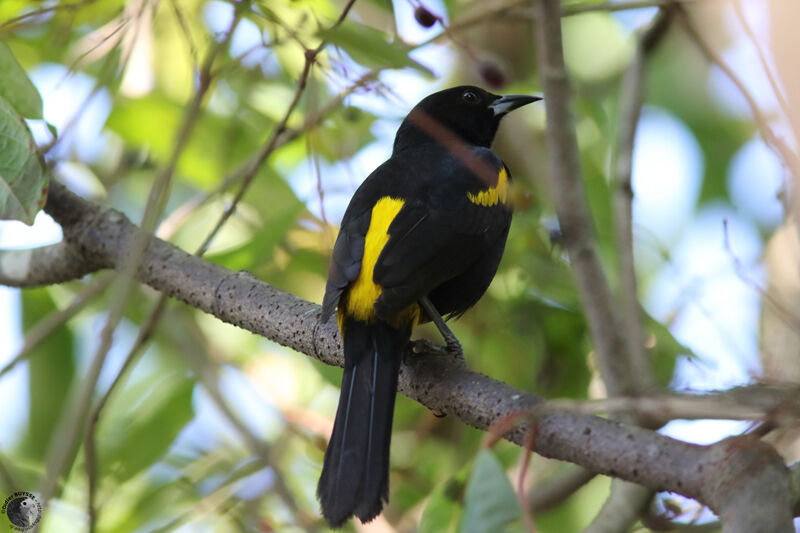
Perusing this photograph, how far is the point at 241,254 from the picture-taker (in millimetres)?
3217

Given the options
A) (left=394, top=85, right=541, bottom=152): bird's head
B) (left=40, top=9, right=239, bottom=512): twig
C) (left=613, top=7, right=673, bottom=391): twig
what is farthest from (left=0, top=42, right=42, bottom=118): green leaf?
(left=613, top=7, right=673, bottom=391): twig

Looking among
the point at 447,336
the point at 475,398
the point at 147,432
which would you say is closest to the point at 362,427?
the point at 475,398

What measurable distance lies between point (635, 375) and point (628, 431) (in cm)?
130

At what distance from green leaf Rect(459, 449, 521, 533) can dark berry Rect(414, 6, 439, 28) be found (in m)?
1.57

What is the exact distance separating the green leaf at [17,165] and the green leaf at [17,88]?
10 cm

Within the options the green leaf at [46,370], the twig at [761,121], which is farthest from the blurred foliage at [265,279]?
the twig at [761,121]

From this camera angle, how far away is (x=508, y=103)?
4035 millimetres

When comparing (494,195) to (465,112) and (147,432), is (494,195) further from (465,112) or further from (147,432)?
(147,432)

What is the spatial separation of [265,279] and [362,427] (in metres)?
1.84

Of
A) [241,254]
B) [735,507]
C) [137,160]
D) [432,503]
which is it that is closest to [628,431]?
[735,507]

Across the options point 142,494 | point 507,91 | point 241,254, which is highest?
point 507,91

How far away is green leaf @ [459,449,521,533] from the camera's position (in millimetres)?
1757

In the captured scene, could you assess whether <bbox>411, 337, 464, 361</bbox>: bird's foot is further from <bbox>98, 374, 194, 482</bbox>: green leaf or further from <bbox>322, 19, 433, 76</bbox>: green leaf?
<bbox>98, 374, 194, 482</bbox>: green leaf

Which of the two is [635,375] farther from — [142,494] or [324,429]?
[142,494]
